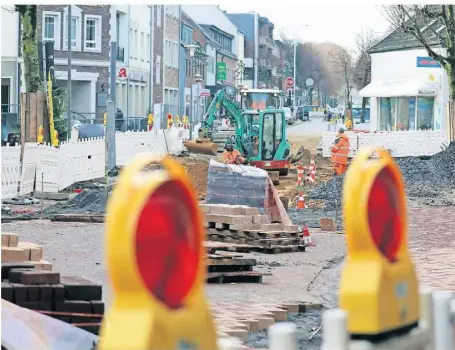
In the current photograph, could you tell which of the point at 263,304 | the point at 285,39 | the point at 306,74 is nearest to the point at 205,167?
the point at 263,304

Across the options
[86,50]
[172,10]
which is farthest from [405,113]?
[172,10]

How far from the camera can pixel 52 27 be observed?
195 ft

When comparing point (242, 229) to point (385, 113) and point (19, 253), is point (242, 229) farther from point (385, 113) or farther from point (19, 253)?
point (385, 113)

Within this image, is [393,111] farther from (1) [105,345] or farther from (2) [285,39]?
(2) [285,39]

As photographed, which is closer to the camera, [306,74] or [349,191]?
[349,191]

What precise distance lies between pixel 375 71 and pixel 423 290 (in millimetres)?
55468

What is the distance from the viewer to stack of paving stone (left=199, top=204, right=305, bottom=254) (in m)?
16.5

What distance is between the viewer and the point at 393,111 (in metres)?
57.5

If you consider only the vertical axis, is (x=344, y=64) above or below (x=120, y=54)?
above

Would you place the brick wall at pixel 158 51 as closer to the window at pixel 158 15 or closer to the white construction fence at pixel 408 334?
the window at pixel 158 15

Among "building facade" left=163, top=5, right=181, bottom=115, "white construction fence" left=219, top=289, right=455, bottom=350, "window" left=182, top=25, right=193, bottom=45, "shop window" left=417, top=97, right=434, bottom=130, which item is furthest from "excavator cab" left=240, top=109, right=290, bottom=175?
"window" left=182, top=25, right=193, bottom=45

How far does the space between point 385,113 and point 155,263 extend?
184 ft

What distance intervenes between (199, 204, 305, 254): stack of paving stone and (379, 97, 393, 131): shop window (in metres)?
41.4

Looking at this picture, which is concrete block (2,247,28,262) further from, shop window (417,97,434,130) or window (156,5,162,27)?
window (156,5,162,27)
